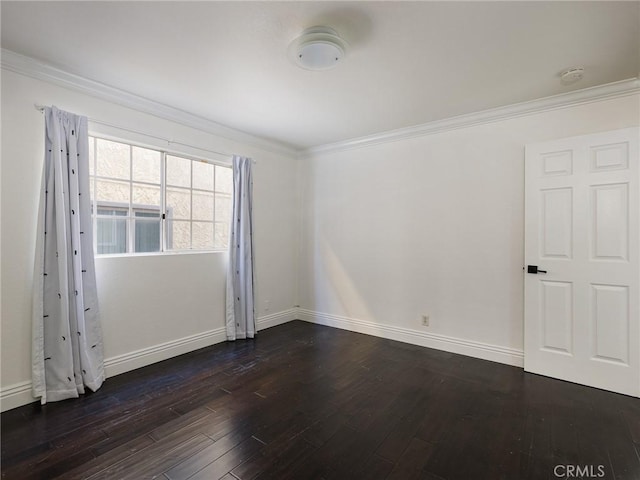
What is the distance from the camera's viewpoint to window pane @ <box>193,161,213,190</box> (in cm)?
349

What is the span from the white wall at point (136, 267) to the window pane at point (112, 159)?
5.7 inches

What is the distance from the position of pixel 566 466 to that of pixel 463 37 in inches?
103

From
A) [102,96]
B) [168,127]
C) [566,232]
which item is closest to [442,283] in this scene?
[566,232]

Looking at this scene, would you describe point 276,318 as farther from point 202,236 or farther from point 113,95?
point 113,95

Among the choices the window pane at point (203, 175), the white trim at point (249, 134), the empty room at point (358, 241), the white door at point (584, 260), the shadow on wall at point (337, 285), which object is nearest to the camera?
the empty room at point (358, 241)

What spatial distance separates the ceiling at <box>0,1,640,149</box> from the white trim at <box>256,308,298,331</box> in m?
2.71

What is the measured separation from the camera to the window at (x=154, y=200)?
277 centimetres

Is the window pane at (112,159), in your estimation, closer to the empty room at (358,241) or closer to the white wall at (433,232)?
the empty room at (358,241)

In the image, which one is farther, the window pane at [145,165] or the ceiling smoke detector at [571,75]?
the window pane at [145,165]

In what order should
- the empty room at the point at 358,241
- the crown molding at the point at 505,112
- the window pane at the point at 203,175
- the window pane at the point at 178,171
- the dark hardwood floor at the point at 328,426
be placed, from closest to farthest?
the dark hardwood floor at the point at 328,426
the empty room at the point at 358,241
the crown molding at the point at 505,112
the window pane at the point at 178,171
the window pane at the point at 203,175

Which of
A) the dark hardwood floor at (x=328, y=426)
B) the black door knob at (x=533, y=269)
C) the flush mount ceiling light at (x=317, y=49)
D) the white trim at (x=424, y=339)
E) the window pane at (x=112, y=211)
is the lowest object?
the dark hardwood floor at (x=328, y=426)

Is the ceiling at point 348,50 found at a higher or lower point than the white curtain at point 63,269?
higher

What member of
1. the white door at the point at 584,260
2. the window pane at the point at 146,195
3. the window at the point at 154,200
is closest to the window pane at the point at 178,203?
the window at the point at 154,200

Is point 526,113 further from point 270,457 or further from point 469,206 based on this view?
point 270,457
